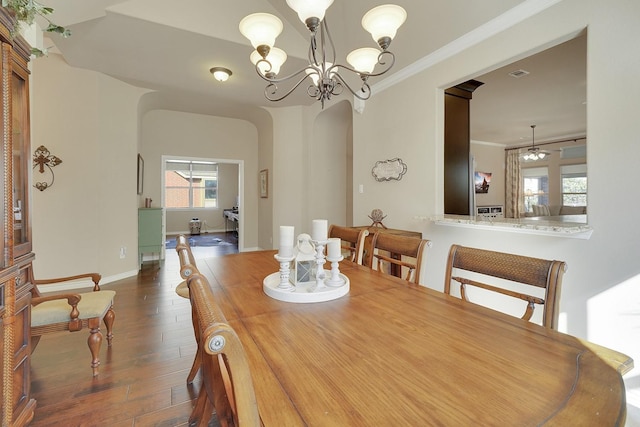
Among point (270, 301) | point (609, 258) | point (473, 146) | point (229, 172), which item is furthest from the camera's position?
point (229, 172)

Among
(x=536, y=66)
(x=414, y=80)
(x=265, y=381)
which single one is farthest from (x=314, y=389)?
(x=536, y=66)

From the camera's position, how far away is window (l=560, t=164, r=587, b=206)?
6965mm

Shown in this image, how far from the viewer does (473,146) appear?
7.68 m

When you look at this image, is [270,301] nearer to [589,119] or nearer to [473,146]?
[589,119]

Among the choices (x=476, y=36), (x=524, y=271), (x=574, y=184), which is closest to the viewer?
(x=524, y=271)

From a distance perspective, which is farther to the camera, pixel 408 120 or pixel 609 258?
pixel 408 120

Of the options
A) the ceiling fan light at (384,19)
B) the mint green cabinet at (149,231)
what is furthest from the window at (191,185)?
the ceiling fan light at (384,19)

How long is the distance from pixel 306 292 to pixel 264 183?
4.67 meters

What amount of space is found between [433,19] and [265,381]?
10.0 ft

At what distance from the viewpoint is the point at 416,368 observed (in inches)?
28.2

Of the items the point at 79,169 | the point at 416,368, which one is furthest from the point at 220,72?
the point at 416,368

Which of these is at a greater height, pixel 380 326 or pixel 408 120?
pixel 408 120

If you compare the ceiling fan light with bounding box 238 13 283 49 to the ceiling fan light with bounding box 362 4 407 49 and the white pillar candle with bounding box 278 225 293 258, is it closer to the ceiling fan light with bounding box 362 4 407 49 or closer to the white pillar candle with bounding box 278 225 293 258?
the ceiling fan light with bounding box 362 4 407 49

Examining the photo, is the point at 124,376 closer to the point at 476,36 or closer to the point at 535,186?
the point at 476,36
